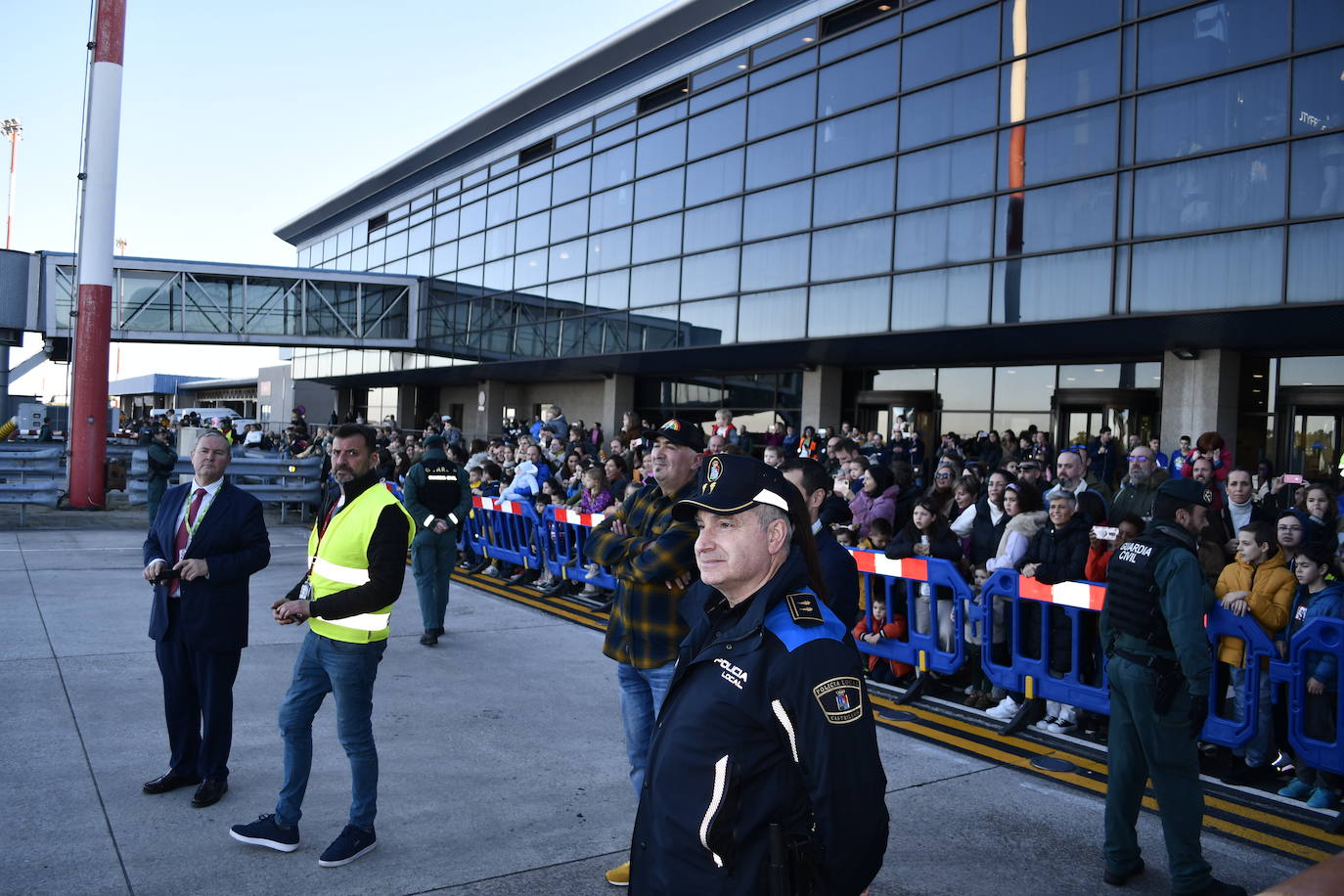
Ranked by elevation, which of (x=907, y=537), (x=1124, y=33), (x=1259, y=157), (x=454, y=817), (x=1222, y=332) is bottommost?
(x=454, y=817)

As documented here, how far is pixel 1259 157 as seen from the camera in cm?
1327

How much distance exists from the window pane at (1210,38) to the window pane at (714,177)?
359 inches

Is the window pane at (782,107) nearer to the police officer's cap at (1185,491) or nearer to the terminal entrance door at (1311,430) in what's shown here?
the terminal entrance door at (1311,430)

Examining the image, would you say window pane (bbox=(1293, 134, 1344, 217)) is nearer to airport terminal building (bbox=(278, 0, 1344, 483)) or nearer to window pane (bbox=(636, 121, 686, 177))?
airport terminal building (bbox=(278, 0, 1344, 483))

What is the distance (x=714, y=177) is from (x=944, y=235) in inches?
268

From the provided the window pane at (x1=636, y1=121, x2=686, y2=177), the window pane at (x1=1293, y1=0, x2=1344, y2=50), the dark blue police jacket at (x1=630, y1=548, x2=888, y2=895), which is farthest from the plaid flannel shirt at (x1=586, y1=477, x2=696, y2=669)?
Answer: the window pane at (x1=636, y1=121, x2=686, y2=177)

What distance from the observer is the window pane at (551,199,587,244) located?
1037 inches

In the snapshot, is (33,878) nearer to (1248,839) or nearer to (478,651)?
(478,651)

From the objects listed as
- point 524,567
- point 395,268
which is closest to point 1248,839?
point 524,567

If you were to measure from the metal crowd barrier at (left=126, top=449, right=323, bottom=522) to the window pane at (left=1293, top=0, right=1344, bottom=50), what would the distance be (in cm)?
1739

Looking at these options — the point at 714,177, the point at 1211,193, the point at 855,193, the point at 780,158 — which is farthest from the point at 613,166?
the point at 1211,193

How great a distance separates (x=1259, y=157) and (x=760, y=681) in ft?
47.2

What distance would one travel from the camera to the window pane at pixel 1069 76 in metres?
14.8

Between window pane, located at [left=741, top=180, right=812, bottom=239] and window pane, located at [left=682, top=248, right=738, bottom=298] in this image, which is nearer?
window pane, located at [left=741, top=180, right=812, bottom=239]
